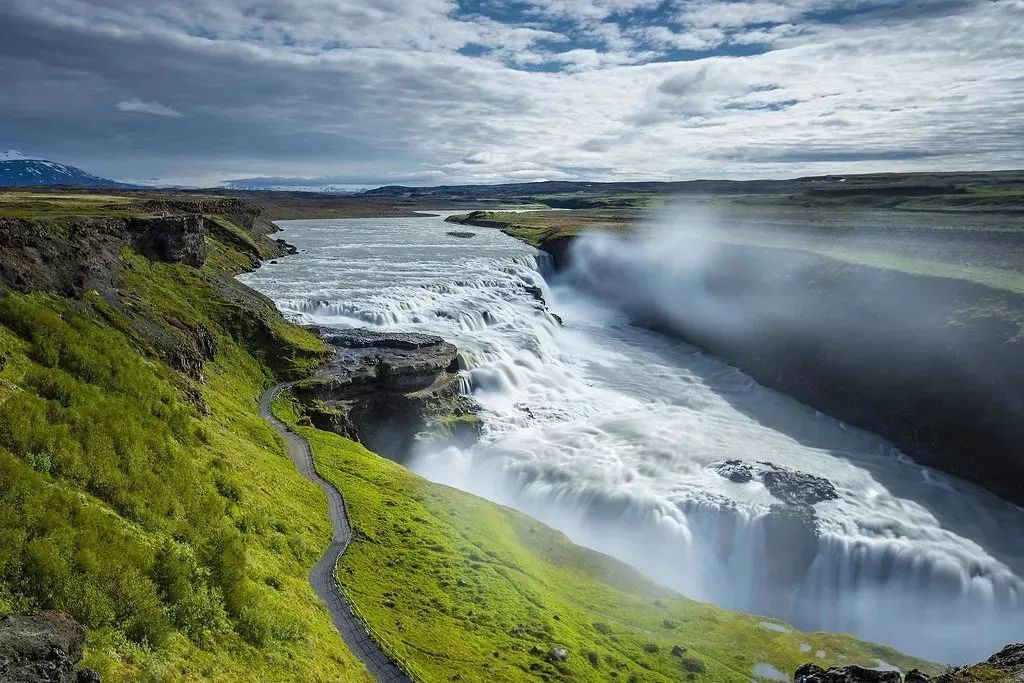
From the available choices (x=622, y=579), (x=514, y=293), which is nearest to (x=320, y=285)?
(x=514, y=293)

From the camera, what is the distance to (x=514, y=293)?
9169cm

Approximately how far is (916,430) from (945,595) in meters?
23.6

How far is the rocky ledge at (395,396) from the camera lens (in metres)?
48.8

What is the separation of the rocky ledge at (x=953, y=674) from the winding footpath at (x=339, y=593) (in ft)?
40.5

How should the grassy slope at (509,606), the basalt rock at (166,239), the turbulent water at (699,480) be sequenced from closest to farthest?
the grassy slope at (509,606) < the turbulent water at (699,480) < the basalt rock at (166,239)

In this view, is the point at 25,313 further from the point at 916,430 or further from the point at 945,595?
the point at 916,430

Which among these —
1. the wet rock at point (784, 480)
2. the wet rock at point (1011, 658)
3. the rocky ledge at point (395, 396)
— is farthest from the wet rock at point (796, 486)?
the wet rock at point (1011, 658)

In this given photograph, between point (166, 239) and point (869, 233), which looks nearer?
point (166, 239)

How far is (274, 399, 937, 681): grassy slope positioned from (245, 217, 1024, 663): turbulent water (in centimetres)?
733

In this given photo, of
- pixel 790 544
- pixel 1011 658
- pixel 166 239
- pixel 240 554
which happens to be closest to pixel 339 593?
pixel 240 554

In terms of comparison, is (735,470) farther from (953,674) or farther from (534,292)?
(534,292)

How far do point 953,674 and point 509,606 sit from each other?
15.1 metres

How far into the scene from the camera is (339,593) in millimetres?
22109

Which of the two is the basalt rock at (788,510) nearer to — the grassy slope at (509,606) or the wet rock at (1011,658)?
the grassy slope at (509,606)
